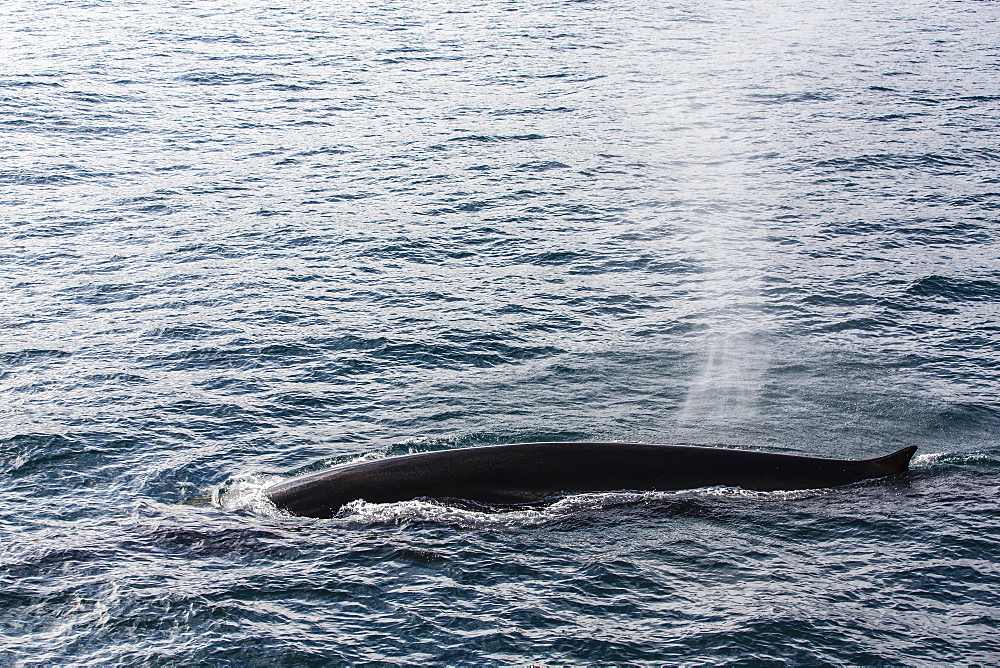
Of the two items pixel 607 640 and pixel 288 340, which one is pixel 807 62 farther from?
pixel 607 640

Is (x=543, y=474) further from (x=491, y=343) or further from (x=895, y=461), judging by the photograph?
(x=491, y=343)

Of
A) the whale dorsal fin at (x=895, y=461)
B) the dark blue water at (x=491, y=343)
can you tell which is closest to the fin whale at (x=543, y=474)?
the whale dorsal fin at (x=895, y=461)

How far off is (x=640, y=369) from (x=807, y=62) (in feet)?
115

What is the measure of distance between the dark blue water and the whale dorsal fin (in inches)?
11.1

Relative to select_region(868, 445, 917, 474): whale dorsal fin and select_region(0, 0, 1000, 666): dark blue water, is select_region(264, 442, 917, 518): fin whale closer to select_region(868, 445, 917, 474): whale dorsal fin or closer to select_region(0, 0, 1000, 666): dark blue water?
select_region(868, 445, 917, 474): whale dorsal fin

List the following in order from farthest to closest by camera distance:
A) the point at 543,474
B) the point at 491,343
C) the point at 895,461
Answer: the point at 491,343 → the point at 895,461 → the point at 543,474

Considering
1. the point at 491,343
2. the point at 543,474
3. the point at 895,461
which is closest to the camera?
the point at 543,474

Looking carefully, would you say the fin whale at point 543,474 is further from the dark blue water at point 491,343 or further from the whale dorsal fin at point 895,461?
the dark blue water at point 491,343

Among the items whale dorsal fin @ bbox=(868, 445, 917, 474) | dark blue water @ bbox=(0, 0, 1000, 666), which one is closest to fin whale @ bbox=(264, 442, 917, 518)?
whale dorsal fin @ bbox=(868, 445, 917, 474)

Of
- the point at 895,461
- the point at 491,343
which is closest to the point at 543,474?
the point at 895,461

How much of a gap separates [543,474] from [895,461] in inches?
231

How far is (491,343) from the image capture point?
80.5 feet

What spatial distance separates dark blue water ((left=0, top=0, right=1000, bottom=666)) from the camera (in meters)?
15.0

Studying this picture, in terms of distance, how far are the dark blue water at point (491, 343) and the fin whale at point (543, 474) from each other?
30 centimetres
